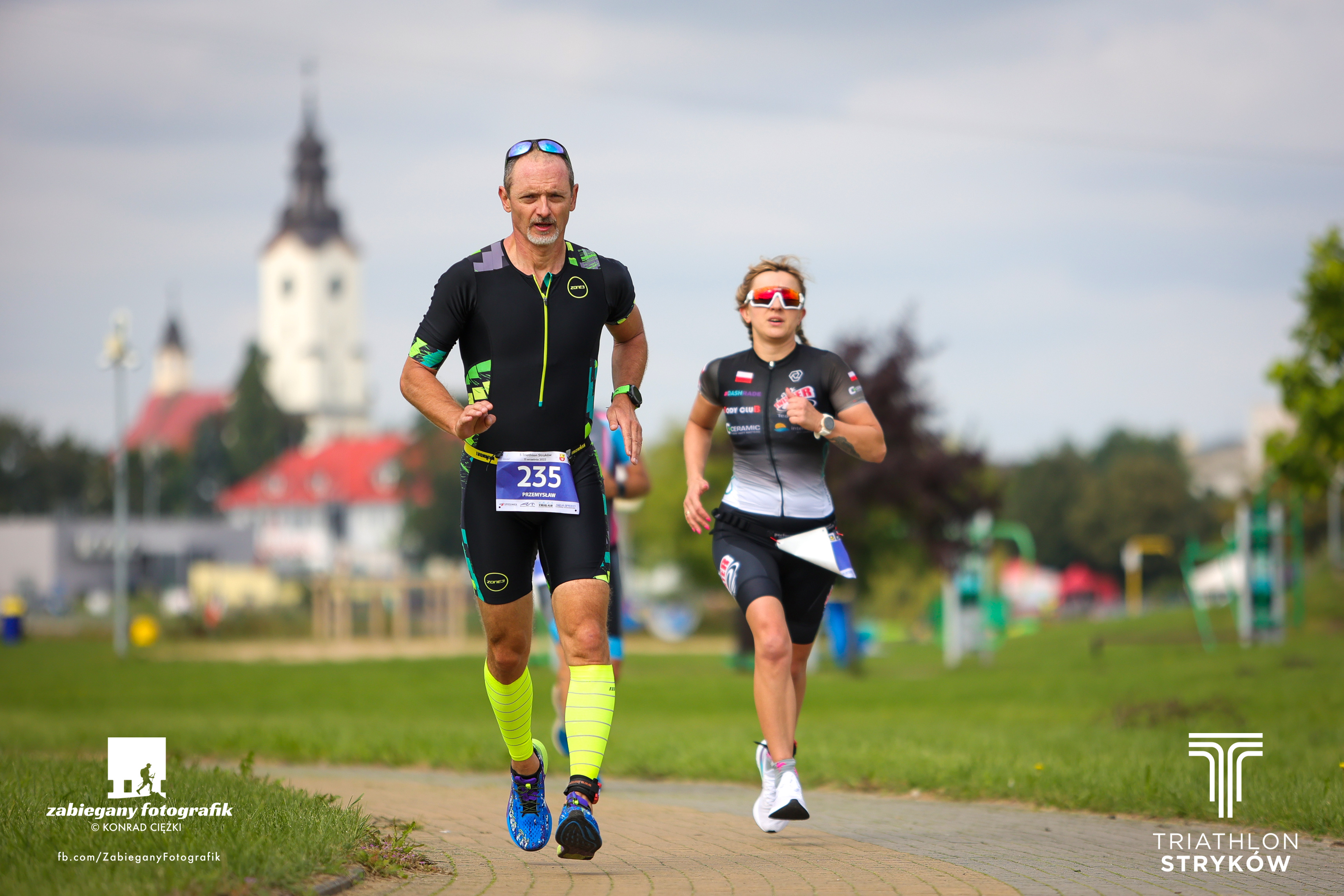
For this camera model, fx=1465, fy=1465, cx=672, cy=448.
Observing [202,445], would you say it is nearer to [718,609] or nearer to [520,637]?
[718,609]

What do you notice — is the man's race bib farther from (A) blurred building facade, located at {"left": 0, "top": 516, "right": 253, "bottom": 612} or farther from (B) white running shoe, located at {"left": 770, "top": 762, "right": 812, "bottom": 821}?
(A) blurred building facade, located at {"left": 0, "top": 516, "right": 253, "bottom": 612}

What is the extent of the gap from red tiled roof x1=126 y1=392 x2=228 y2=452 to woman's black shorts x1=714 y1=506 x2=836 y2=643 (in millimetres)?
126107

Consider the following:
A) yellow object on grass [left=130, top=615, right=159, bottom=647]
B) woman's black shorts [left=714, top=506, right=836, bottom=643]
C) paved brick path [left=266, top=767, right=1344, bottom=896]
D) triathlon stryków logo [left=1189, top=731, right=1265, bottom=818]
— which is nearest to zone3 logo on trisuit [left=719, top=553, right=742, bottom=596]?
woman's black shorts [left=714, top=506, right=836, bottom=643]

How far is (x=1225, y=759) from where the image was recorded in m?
9.15

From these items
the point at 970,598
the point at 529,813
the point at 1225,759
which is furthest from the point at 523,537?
the point at 970,598

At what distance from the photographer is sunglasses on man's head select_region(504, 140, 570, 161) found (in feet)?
18.3

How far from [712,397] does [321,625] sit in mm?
36409

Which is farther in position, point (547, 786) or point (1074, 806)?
point (547, 786)

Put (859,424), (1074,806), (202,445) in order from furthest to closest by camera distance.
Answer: (202,445) → (1074,806) → (859,424)

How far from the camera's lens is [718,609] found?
2511 inches

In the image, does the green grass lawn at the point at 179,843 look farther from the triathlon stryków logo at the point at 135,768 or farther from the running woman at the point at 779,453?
the running woman at the point at 779,453

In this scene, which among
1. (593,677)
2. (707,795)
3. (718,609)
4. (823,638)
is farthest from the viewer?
(718,609)

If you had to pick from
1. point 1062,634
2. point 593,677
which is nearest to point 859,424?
point 593,677

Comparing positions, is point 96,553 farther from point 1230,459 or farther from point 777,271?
point 1230,459
